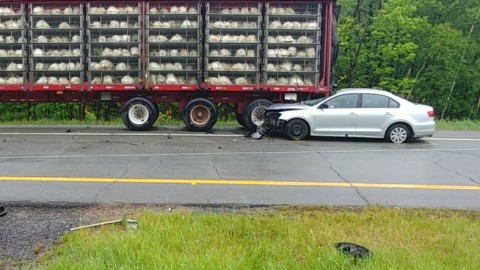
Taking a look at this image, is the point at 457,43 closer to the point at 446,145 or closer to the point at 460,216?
the point at 446,145

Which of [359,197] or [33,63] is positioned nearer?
Result: [359,197]

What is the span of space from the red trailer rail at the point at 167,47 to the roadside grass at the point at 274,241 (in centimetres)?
961

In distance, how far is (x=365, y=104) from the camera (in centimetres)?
1338

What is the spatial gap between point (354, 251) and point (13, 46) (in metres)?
14.3

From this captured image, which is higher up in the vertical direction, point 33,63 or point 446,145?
point 33,63

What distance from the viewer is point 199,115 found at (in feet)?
51.3

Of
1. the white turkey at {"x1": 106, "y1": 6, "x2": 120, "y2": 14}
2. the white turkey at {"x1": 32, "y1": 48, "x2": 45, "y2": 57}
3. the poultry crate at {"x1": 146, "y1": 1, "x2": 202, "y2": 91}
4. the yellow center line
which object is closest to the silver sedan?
the poultry crate at {"x1": 146, "y1": 1, "x2": 202, "y2": 91}

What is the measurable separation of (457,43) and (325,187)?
35666 millimetres

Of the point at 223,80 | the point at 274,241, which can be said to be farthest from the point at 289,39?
the point at 274,241

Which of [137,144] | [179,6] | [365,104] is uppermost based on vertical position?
[179,6]

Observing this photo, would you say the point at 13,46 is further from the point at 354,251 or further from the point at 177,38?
the point at 354,251

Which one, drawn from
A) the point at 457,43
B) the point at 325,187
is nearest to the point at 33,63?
the point at 325,187

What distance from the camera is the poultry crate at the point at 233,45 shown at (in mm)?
15203

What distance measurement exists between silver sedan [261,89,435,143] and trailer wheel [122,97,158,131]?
14.9ft
